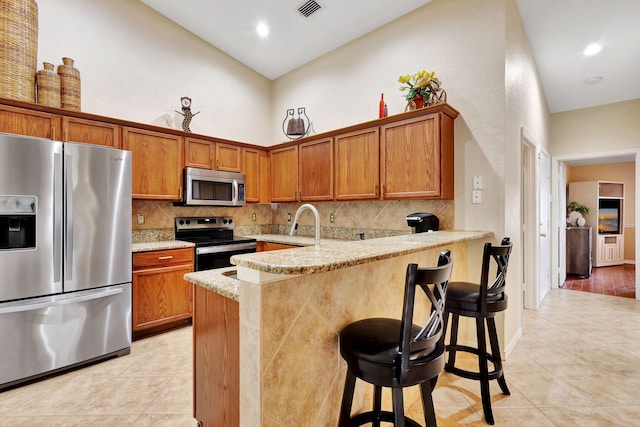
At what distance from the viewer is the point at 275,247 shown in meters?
3.73

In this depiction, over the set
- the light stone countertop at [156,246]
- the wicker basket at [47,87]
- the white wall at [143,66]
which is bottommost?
the light stone countertop at [156,246]

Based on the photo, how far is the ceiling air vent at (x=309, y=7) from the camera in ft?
10.5

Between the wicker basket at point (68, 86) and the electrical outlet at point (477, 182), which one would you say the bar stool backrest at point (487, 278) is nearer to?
the electrical outlet at point (477, 182)

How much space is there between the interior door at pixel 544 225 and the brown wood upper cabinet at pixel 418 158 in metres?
2.12

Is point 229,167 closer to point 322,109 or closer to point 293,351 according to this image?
point 322,109

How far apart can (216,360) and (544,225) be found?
480 centimetres

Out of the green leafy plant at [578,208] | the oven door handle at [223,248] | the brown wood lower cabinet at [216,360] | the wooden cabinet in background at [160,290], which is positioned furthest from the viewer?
the green leafy plant at [578,208]

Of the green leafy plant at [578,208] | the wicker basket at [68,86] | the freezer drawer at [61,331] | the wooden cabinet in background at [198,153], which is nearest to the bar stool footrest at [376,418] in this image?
the freezer drawer at [61,331]

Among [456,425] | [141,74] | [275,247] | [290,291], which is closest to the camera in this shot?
[290,291]

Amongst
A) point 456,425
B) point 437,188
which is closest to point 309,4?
point 437,188

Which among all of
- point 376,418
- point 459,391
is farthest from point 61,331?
point 459,391

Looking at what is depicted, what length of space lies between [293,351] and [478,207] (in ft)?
7.30

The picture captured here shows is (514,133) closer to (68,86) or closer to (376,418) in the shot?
(376,418)

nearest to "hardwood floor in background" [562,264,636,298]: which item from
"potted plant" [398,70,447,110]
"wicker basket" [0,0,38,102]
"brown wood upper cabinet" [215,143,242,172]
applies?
"potted plant" [398,70,447,110]
